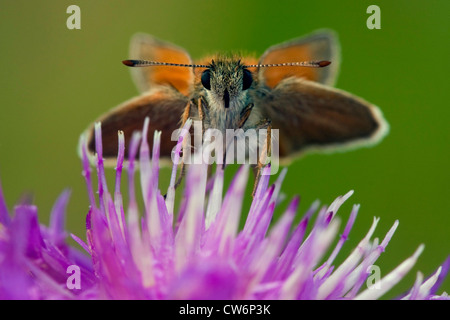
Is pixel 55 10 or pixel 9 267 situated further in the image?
pixel 55 10

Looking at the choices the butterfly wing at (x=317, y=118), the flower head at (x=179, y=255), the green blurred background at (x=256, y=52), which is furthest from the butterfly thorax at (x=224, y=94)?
the green blurred background at (x=256, y=52)

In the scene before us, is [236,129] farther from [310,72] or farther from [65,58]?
[65,58]

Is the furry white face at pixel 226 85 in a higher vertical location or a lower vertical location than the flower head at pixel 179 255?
higher

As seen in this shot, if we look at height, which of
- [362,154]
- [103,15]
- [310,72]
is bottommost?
[362,154]

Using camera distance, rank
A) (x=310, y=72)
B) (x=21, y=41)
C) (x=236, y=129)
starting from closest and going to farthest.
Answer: (x=236, y=129) → (x=310, y=72) → (x=21, y=41)

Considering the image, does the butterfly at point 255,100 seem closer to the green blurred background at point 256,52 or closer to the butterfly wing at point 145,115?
the butterfly wing at point 145,115

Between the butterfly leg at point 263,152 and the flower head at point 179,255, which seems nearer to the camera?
the flower head at point 179,255

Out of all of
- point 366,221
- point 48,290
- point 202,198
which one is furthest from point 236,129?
point 366,221
